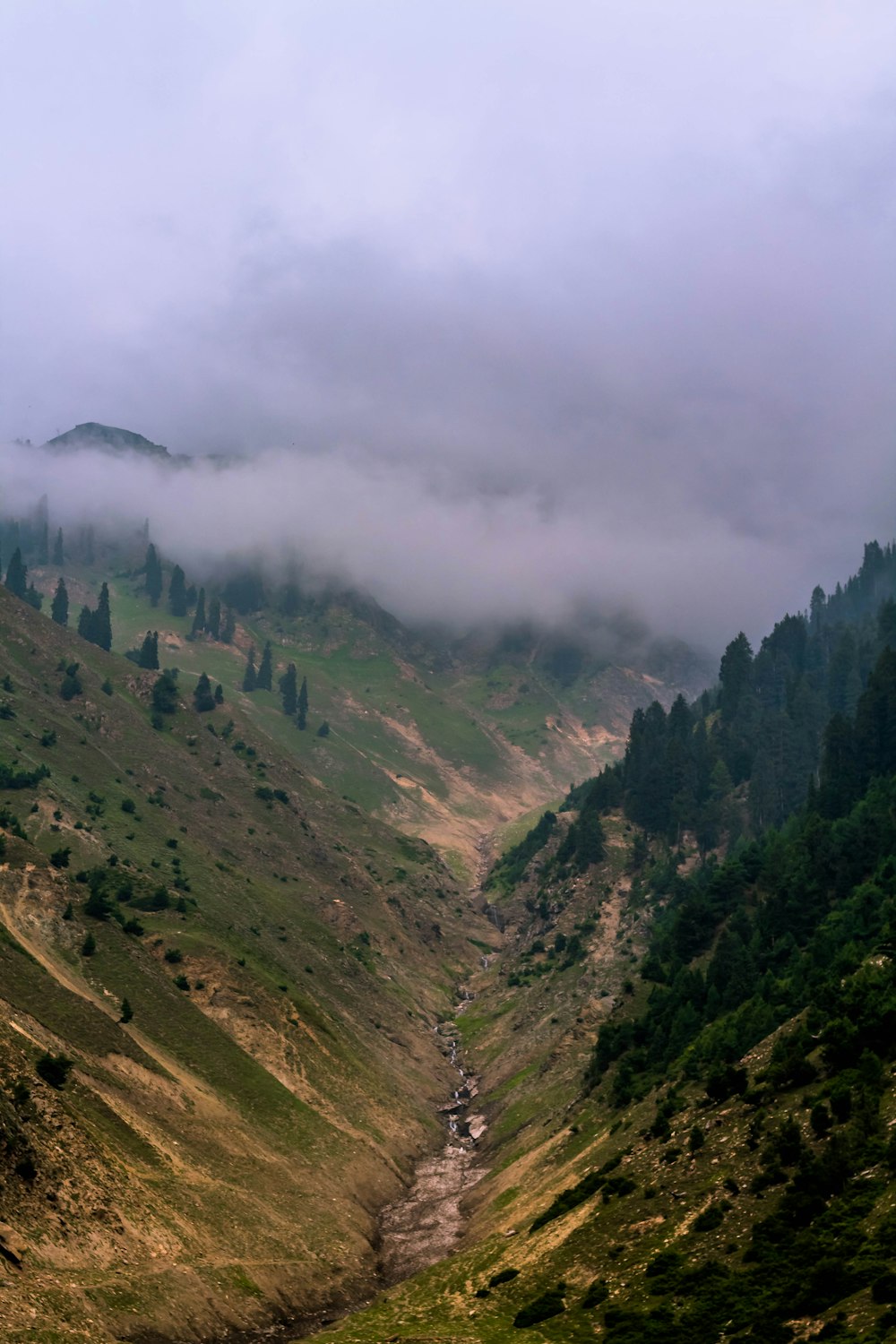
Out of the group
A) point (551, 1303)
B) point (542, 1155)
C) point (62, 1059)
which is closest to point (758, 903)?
point (542, 1155)

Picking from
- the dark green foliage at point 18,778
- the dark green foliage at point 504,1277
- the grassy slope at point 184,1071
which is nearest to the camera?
the grassy slope at point 184,1071

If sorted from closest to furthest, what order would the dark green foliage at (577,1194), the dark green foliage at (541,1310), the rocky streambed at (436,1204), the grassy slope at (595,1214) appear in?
the grassy slope at (595,1214)
the dark green foliage at (541,1310)
the dark green foliage at (577,1194)
the rocky streambed at (436,1204)

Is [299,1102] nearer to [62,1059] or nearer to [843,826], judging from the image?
[62,1059]

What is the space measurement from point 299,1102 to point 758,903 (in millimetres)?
60819

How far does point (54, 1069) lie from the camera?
8469cm

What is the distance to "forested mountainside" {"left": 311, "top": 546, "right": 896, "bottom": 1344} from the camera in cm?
5672

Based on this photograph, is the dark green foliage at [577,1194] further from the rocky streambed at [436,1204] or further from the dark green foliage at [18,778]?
the dark green foliage at [18,778]

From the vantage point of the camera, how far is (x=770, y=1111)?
7500cm

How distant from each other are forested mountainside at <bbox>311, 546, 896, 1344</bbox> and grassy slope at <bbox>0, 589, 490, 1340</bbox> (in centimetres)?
1344

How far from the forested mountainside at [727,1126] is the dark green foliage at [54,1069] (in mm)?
29815

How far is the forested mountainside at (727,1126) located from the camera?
5672 centimetres

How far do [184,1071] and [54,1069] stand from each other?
26526 mm

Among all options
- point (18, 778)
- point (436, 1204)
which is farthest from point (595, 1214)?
point (18, 778)

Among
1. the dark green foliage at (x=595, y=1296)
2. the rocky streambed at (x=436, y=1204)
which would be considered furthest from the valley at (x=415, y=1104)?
A: the rocky streambed at (x=436, y=1204)
